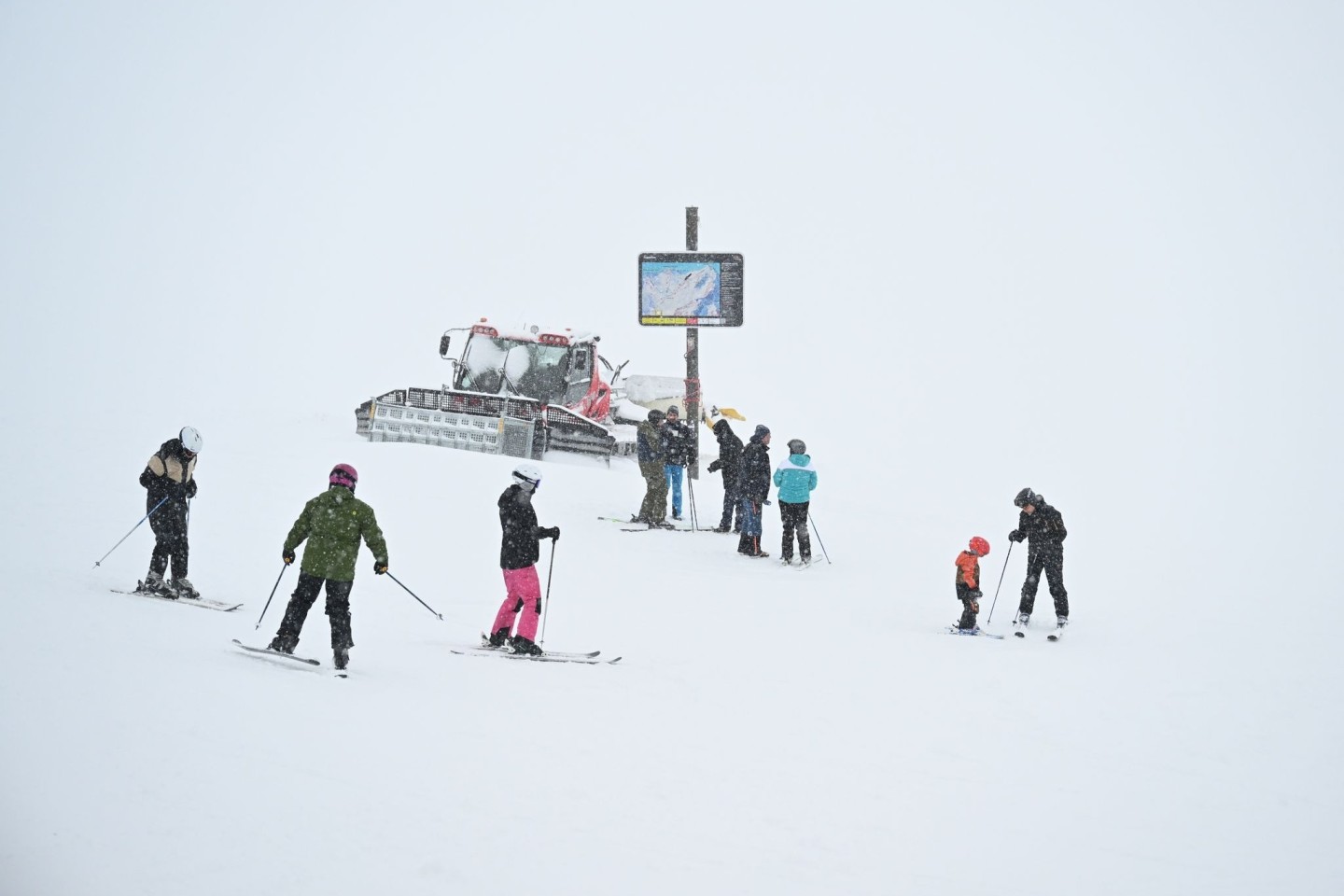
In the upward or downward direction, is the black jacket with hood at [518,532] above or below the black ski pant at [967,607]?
above

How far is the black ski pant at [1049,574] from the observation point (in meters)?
11.0

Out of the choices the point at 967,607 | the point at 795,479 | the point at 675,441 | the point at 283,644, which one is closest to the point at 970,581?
the point at 967,607

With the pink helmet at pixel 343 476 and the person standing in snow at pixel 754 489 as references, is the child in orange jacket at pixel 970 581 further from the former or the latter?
the pink helmet at pixel 343 476

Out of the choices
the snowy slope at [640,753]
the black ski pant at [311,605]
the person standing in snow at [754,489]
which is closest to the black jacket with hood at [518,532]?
the snowy slope at [640,753]

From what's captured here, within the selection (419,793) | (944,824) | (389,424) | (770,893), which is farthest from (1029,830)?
(389,424)

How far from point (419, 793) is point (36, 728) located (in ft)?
6.28

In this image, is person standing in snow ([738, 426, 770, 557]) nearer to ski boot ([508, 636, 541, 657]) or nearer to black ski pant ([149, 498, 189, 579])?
ski boot ([508, 636, 541, 657])

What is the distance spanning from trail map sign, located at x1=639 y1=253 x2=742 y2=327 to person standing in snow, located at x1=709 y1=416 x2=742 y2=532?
485cm

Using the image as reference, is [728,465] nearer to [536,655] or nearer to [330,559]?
[536,655]

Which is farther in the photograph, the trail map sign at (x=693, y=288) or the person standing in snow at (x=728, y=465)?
the trail map sign at (x=693, y=288)

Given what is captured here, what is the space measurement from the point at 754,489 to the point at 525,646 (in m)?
6.32

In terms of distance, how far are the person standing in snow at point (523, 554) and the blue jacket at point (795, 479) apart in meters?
5.45

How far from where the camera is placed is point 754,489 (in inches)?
572

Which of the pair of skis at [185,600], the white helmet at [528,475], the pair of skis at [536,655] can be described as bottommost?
the pair of skis at [536,655]
